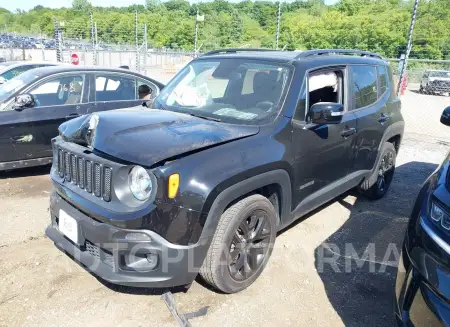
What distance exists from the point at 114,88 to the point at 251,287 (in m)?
4.20

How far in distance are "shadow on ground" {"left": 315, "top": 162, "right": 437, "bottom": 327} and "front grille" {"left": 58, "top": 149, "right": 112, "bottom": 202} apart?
1948 mm

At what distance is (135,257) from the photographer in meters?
2.51

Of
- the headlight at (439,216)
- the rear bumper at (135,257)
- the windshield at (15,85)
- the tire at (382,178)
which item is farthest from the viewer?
the windshield at (15,85)

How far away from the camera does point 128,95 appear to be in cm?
633

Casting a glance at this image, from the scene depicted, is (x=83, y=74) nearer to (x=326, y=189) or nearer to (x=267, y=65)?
(x=267, y=65)

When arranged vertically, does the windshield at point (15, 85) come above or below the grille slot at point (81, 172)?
above

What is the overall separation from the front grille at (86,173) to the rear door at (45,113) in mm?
2492

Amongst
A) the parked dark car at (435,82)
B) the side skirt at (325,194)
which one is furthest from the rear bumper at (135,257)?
the parked dark car at (435,82)

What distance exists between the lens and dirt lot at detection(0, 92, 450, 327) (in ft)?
9.10

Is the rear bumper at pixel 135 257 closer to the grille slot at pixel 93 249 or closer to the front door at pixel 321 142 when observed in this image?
the grille slot at pixel 93 249

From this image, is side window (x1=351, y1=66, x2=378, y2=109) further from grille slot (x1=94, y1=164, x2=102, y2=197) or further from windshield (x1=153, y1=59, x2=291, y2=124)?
grille slot (x1=94, y1=164, x2=102, y2=197)

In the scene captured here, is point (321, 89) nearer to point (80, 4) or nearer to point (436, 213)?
point (436, 213)

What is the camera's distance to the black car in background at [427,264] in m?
1.94

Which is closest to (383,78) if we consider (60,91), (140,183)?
(140,183)
